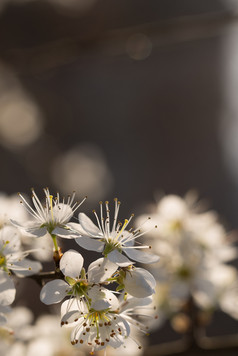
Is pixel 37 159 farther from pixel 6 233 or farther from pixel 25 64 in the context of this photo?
pixel 6 233

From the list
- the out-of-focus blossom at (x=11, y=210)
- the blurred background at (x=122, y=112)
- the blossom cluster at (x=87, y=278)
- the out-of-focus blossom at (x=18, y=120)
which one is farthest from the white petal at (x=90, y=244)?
the out-of-focus blossom at (x=18, y=120)

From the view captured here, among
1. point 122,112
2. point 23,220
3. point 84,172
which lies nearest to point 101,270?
point 23,220

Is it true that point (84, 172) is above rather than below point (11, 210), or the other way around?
above

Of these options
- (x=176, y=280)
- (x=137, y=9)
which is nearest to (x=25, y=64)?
(x=176, y=280)

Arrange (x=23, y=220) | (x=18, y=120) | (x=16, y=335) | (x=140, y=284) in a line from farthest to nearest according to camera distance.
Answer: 1. (x=18, y=120)
2. (x=16, y=335)
3. (x=23, y=220)
4. (x=140, y=284)

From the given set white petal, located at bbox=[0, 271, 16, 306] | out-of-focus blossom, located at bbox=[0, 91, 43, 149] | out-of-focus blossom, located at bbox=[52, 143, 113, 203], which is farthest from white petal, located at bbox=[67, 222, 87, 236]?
out-of-focus blossom, located at bbox=[0, 91, 43, 149]

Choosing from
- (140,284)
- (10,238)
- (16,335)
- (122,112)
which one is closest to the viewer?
(140,284)

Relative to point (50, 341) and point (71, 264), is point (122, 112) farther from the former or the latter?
point (71, 264)
